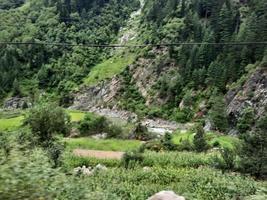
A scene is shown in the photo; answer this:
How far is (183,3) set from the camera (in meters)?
147

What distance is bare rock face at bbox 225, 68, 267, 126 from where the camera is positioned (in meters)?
92.4

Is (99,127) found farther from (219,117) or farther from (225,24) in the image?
(225,24)

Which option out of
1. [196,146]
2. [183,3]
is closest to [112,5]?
[183,3]

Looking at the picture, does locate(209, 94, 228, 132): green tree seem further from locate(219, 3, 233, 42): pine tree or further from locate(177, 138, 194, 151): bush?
locate(219, 3, 233, 42): pine tree

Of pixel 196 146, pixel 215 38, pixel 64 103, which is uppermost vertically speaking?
pixel 215 38

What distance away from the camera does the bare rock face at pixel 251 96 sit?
9238cm

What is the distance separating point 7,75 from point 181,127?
7394cm

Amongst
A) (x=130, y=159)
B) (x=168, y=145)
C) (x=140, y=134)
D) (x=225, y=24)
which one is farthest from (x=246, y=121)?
Result: (x=225, y=24)

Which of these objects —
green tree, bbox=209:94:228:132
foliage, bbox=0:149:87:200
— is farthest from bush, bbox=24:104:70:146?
foliage, bbox=0:149:87:200

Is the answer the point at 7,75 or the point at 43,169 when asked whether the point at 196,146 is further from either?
the point at 7,75

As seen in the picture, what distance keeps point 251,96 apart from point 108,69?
208ft

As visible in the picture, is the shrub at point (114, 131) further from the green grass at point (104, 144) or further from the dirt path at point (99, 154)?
the dirt path at point (99, 154)

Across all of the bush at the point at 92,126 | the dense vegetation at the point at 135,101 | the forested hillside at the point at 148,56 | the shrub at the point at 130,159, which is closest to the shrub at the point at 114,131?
the dense vegetation at the point at 135,101

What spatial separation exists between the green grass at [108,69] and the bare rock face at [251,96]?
169ft
